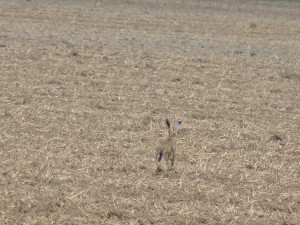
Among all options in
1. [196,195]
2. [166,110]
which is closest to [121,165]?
[196,195]

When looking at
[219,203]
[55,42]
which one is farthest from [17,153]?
[55,42]

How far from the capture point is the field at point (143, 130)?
7.55 meters

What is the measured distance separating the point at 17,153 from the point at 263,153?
3.12 meters

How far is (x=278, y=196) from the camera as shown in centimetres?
812

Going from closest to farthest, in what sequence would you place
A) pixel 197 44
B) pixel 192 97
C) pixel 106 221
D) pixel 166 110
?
pixel 106 221, pixel 166 110, pixel 192 97, pixel 197 44

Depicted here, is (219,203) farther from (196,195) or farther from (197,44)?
(197,44)

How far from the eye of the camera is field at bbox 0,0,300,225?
24.8ft

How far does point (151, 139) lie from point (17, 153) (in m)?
1.95

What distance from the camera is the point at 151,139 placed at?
33.7 ft

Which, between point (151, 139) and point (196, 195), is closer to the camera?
point (196, 195)

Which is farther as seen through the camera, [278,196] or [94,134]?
[94,134]

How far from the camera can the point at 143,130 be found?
1077cm

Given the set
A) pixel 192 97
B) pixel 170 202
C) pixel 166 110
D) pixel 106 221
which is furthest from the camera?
pixel 192 97

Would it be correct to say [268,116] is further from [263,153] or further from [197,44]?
[197,44]
